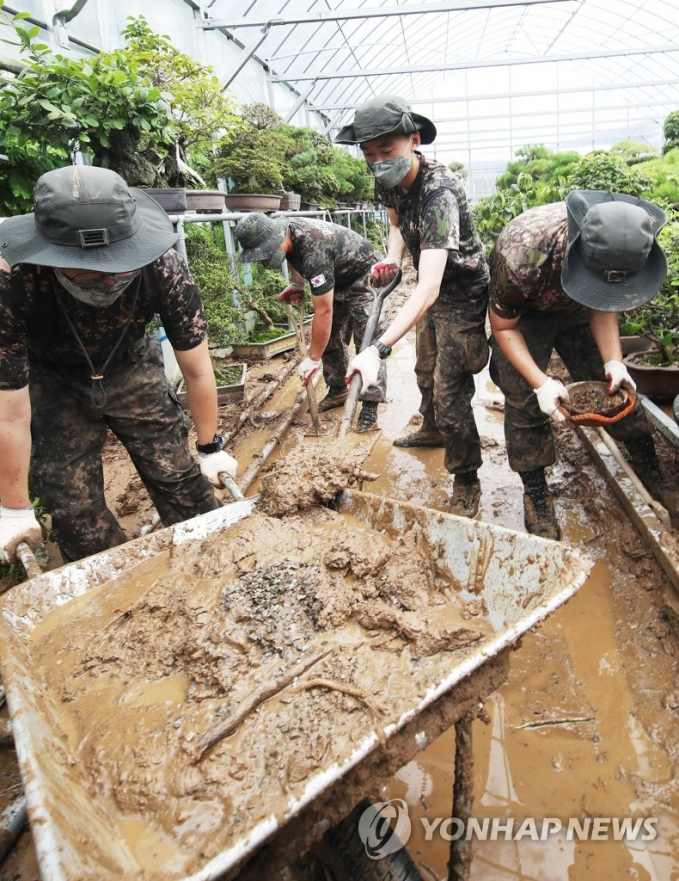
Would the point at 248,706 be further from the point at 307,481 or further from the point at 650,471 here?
the point at 650,471

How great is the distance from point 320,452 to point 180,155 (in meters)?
4.35

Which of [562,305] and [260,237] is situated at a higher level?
[260,237]

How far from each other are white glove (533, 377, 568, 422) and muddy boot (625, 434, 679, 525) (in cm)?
75

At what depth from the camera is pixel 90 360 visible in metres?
2.26

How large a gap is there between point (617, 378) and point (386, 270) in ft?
5.43

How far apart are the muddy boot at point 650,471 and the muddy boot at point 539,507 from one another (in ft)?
1.64

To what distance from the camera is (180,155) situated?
17.6 feet

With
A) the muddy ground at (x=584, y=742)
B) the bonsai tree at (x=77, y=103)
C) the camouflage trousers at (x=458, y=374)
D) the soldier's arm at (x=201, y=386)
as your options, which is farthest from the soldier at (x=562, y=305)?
the bonsai tree at (x=77, y=103)

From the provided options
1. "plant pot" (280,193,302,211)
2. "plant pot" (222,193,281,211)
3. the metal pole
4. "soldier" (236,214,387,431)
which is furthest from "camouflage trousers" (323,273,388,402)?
"plant pot" (280,193,302,211)

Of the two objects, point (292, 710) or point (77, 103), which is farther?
point (77, 103)

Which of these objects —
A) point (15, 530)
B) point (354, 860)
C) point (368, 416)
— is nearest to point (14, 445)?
point (15, 530)

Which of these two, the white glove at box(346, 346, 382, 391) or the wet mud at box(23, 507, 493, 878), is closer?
the wet mud at box(23, 507, 493, 878)

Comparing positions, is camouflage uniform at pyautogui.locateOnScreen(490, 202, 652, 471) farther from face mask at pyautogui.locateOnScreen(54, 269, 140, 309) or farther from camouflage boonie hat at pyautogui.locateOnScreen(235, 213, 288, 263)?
camouflage boonie hat at pyautogui.locateOnScreen(235, 213, 288, 263)

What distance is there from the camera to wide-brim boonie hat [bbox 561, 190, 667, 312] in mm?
2084
